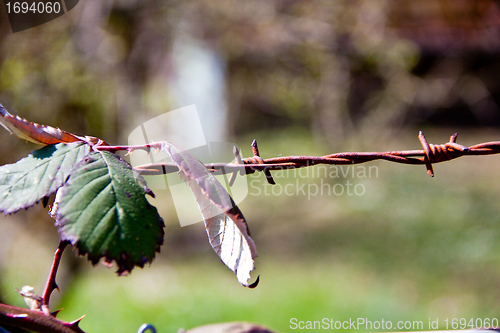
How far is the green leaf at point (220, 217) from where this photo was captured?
47 cm

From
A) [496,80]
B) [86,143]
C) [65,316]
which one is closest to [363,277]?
[65,316]

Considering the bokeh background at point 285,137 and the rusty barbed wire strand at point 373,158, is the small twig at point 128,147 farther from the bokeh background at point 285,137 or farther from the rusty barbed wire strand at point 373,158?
the bokeh background at point 285,137

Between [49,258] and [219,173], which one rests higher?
[219,173]

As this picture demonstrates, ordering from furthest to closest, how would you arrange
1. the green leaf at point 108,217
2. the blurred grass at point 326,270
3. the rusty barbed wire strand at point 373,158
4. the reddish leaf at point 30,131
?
the blurred grass at point 326,270 → the rusty barbed wire strand at point 373,158 → the reddish leaf at point 30,131 → the green leaf at point 108,217

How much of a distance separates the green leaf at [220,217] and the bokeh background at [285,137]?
0.43 meters

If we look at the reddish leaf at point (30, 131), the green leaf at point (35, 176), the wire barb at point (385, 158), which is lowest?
the wire barb at point (385, 158)

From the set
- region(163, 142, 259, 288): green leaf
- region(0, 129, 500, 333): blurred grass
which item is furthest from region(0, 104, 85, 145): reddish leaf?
region(0, 129, 500, 333): blurred grass

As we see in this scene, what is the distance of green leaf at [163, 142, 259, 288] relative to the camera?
0.47 meters

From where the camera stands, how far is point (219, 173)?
70 centimetres

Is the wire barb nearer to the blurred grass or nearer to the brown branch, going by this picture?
the brown branch

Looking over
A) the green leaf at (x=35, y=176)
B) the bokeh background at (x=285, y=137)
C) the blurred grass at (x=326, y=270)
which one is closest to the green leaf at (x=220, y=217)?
the green leaf at (x=35, y=176)

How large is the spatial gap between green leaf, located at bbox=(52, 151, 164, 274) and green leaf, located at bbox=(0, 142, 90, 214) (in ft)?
0.10

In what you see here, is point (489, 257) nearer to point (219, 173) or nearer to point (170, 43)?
point (219, 173)

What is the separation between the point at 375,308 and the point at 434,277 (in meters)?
0.67
